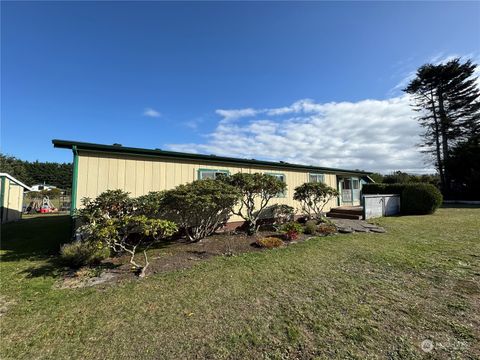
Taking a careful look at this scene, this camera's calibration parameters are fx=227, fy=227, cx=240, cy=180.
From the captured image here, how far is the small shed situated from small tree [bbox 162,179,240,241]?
42.8ft

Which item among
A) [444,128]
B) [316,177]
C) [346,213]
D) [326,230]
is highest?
[444,128]

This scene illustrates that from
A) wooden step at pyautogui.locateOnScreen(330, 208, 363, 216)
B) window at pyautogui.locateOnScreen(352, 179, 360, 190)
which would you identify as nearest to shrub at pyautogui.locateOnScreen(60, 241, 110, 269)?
wooden step at pyautogui.locateOnScreen(330, 208, 363, 216)

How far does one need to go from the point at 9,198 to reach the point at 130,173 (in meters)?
13.2

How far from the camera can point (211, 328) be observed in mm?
2904

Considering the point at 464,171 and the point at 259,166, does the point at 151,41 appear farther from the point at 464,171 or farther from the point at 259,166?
the point at 464,171

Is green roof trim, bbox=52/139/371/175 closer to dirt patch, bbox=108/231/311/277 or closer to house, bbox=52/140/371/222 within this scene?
house, bbox=52/140/371/222

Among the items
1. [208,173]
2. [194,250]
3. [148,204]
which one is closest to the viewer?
[148,204]

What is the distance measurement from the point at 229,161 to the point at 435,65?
116 ft

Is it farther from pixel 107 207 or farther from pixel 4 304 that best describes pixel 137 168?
pixel 4 304

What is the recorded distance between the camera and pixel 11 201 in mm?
14758

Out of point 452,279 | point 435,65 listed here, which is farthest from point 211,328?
point 435,65

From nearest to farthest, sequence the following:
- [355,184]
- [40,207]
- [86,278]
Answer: [86,278], [355,184], [40,207]

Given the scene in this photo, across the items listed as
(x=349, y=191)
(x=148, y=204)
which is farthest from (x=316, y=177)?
(x=148, y=204)

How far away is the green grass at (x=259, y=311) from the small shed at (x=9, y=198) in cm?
1131
